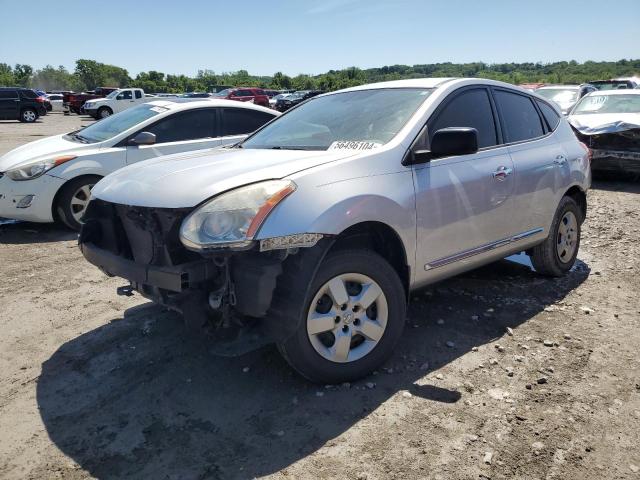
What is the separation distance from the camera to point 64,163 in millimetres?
6332

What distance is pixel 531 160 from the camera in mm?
4309

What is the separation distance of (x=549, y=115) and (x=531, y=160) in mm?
841

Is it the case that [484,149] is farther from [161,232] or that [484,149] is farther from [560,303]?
[161,232]

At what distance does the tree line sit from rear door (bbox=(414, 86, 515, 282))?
205 feet

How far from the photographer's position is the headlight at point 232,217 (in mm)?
2654

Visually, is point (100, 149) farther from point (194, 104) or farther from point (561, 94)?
point (561, 94)

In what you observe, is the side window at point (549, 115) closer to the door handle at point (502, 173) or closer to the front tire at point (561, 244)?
the front tire at point (561, 244)

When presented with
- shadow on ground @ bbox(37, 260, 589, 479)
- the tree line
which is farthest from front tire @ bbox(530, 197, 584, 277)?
the tree line

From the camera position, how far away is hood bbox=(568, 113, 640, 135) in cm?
907

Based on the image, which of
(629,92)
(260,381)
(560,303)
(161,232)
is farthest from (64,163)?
(629,92)

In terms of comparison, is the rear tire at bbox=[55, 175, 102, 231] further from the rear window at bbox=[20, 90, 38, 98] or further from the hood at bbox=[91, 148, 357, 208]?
the rear window at bbox=[20, 90, 38, 98]

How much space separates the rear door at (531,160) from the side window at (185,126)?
4.03m

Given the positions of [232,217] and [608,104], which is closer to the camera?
[232,217]

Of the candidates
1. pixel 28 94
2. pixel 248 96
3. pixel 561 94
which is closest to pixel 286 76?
pixel 248 96
